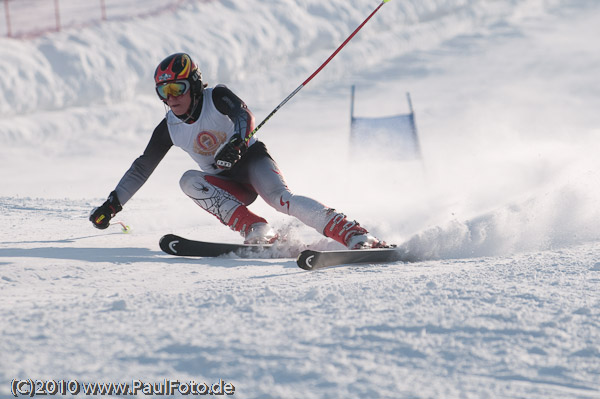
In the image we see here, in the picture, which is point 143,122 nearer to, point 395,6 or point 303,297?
point 395,6

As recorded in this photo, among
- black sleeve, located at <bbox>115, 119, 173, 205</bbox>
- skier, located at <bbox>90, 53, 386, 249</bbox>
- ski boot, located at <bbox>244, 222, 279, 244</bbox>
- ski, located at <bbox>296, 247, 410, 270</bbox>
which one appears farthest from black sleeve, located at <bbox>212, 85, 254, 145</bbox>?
ski, located at <bbox>296, 247, 410, 270</bbox>

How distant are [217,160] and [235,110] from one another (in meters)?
0.34

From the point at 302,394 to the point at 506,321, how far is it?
2.29ft

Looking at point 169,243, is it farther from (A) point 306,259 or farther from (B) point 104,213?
(A) point 306,259

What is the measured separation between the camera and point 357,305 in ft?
7.12

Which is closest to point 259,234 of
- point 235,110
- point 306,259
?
point 235,110

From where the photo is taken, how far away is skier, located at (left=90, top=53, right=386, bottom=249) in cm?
356

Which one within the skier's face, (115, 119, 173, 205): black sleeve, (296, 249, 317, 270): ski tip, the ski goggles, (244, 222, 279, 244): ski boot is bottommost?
(296, 249, 317, 270): ski tip

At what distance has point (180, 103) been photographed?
3.67 meters

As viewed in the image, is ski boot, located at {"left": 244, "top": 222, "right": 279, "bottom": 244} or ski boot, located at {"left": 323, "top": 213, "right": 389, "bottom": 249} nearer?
ski boot, located at {"left": 323, "top": 213, "right": 389, "bottom": 249}

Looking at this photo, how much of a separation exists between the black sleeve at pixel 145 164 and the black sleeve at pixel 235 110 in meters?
0.33

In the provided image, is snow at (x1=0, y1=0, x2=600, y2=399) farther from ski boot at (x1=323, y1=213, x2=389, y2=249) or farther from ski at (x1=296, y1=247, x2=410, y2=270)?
ski boot at (x1=323, y1=213, x2=389, y2=249)

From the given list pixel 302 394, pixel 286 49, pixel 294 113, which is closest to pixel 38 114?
pixel 294 113

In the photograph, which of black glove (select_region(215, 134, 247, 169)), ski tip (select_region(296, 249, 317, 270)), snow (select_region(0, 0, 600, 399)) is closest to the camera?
snow (select_region(0, 0, 600, 399))
